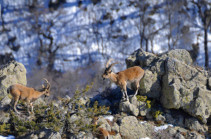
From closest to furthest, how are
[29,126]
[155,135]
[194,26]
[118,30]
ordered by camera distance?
1. [29,126]
2. [155,135]
3. [194,26]
4. [118,30]

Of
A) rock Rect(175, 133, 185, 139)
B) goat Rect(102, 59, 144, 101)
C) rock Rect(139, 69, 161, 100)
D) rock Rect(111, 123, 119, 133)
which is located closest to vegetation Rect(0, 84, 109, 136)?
rock Rect(111, 123, 119, 133)

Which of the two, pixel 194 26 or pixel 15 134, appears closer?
pixel 15 134

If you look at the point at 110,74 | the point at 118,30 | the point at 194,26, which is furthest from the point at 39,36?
the point at 110,74

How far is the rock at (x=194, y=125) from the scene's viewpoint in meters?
12.3

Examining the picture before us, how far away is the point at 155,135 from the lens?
11836mm

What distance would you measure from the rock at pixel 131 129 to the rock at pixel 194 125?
2.31 meters

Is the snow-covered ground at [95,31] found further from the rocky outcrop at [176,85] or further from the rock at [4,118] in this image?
the rock at [4,118]

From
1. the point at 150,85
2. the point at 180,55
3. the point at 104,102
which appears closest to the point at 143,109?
the point at 150,85

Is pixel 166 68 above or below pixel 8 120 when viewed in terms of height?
above

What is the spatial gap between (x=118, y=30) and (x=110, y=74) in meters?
33.5

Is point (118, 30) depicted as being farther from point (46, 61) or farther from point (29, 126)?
point (29, 126)

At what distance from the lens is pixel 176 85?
1229cm

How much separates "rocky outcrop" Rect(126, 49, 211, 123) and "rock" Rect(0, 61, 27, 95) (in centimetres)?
638

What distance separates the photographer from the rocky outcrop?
40.0 ft
